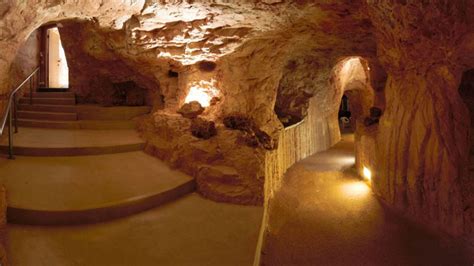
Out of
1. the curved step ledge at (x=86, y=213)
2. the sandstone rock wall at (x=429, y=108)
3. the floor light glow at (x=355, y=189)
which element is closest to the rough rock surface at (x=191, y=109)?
the curved step ledge at (x=86, y=213)

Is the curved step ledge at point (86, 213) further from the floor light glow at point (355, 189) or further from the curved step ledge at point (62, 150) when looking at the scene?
the floor light glow at point (355, 189)

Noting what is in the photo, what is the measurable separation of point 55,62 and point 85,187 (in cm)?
1037

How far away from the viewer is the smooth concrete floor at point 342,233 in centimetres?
443

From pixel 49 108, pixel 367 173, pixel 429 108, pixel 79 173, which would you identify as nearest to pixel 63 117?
pixel 49 108

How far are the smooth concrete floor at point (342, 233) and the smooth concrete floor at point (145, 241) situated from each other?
1.12 metres

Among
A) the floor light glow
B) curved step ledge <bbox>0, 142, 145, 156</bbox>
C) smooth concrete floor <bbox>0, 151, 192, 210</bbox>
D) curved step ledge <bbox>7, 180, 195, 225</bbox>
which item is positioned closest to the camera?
curved step ledge <bbox>7, 180, 195, 225</bbox>

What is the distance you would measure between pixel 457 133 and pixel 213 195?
13.3 ft

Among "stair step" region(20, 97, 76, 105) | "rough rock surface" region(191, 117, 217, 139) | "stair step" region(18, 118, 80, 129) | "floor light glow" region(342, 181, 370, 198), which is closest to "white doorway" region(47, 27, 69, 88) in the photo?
"stair step" region(20, 97, 76, 105)

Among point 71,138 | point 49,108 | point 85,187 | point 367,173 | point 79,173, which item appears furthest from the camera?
point 367,173

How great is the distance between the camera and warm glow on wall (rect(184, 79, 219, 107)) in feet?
19.8

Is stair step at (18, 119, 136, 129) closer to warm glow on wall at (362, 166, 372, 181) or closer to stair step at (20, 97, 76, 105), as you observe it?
stair step at (20, 97, 76, 105)

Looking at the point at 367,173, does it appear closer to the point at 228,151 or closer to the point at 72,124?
the point at 228,151

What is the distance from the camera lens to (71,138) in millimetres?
5543

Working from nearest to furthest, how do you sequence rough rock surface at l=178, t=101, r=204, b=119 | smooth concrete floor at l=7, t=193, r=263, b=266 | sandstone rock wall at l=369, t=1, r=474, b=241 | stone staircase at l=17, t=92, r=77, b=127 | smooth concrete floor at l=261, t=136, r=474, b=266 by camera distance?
smooth concrete floor at l=7, t=193, r=263, b=266
sandstone rock wall at l=369, t=1, r=474, b=241
smooth concrete floor at l=261, t=136, r=474, b=266
rough rock surface at l=178, t=101, r=204, b=119
stone staircase at l=17, t=92, r=77, b=127
